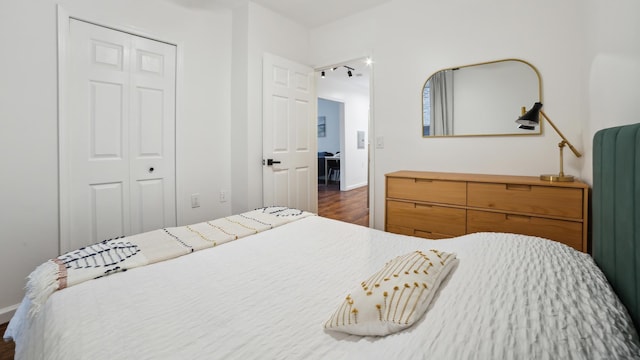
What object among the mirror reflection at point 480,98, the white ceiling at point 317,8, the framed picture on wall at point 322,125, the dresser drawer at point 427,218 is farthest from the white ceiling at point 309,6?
the framed picture on wall at point 322,125

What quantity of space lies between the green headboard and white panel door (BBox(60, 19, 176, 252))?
2.94 metres

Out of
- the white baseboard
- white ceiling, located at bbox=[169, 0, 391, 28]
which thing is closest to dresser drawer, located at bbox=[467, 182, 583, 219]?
white ceiling, located at bbox=[169, 0, 391, 28]

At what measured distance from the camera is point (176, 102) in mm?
2764

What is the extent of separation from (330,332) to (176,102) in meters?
2.64

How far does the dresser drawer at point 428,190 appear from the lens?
2.32m

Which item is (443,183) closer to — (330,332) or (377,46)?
(377,46)

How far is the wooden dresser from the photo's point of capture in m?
1.90

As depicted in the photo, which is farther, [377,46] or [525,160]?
[377,46]

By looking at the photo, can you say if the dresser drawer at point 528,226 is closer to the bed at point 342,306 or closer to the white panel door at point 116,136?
the bed at point 342,306

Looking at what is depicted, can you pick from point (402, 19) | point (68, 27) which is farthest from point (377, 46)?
Result: point (68, 27)

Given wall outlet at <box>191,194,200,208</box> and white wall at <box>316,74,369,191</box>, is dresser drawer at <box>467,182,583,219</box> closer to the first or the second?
wall outlet at <box>191,194,200,208</box>

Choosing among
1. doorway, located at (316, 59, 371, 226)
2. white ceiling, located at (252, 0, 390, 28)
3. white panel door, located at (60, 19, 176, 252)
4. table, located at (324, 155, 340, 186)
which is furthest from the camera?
table, located at (324, 155, 340, 186)

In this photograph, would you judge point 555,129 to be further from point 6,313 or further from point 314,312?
point 6,313

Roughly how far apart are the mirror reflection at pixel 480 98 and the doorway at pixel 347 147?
6.93 feet
